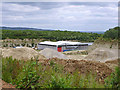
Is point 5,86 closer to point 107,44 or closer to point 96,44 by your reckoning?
point 107,44

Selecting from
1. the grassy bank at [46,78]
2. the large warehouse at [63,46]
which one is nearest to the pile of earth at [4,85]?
the grassy bank at [46,78]

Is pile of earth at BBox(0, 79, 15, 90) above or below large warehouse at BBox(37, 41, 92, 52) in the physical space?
A: above

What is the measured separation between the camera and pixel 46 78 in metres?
5.14

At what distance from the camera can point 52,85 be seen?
461cm

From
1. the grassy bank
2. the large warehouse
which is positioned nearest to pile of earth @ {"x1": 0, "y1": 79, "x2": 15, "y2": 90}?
the grassy bank

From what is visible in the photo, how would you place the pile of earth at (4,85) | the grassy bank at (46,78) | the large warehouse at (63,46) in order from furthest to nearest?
the large warehouse at (63,46), the pile of earth at (4,85), the grassy bank at (46,78)

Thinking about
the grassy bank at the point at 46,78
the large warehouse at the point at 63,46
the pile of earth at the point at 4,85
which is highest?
the grassy bank at the point at 46,78

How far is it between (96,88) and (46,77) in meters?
1.65

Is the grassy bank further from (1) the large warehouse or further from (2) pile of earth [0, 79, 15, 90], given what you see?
(1) the large warehouse

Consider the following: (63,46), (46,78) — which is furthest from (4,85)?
(63,46)

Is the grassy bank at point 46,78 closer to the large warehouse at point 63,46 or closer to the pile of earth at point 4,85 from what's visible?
the pile of earth at point 4,85

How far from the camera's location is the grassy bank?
4500mm

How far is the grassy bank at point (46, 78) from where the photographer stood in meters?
4.50

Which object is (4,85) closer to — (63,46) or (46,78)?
(46,78)
